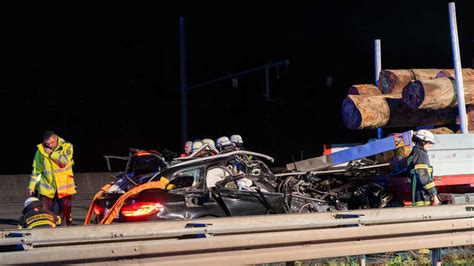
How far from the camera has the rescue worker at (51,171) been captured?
10.4m

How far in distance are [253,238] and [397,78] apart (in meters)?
7.94

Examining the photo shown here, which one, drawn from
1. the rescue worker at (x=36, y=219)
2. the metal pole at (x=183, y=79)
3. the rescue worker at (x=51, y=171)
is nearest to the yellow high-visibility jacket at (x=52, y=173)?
the rescue worker at (x=51, y=171)

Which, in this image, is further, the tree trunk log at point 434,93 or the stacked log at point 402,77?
the stacked log at point 402,77

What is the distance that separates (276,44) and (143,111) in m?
6.36

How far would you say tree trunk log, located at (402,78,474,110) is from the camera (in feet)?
39.0

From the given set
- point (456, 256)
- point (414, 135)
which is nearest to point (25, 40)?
point (414, 135)

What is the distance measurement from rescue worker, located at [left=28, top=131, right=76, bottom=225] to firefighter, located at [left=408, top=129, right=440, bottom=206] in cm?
481

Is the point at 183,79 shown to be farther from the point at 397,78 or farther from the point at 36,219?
the point at 36,219

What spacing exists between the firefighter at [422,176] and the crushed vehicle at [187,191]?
1.78 m

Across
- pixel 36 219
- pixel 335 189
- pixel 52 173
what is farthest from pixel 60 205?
pixel 335 189

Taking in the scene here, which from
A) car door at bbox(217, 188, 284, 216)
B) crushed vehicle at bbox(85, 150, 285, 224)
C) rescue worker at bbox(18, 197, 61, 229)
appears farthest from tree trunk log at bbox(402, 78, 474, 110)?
rescue worker at bbox(18, 197, 61, 229)

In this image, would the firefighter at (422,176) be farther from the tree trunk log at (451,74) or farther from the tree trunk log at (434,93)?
the tree trunk log at (451,74)

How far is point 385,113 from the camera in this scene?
12750 millimetres

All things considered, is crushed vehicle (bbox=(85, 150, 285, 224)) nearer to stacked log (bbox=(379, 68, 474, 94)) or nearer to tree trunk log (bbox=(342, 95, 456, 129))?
tree trunk log (bbox=(342, 95, 456, 129))
